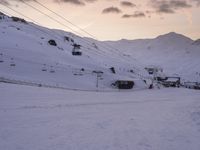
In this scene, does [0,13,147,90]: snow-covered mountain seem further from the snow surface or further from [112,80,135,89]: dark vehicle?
the snow surface

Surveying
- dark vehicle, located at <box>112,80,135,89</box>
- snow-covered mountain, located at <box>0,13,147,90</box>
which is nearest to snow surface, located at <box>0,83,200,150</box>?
snow-covered mountain, located at <box>0,13,147,90</box>

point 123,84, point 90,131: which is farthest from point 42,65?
point 90,131

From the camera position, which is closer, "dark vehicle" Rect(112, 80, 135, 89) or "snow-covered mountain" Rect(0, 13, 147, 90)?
"snow-covered mountain" Rect(0, 13, 147, 90)

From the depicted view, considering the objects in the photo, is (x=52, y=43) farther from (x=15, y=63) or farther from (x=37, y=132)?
(x=37, y=132)

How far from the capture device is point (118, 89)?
82062 millimetres

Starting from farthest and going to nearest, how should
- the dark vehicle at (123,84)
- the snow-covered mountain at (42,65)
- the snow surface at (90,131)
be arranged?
the dark vehicle at (123,84) → the snow-covered mountain at (42,65) → the snow surface at (90,131)

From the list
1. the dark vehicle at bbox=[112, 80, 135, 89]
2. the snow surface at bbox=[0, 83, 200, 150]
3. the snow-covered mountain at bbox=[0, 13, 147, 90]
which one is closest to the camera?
the snow surface at bbox=[0, 83, 200, 150]

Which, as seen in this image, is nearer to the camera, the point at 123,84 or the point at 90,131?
the point at 90,131

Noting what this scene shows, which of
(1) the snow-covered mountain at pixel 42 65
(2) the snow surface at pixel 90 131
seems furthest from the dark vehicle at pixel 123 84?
(2) the snow surface at pixel 90 131

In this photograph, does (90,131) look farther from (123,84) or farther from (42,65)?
(42,65)

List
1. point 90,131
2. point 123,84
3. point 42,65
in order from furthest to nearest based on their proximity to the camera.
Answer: point 42,65 < point 123,84 < point 90,131

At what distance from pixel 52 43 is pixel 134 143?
99.6 metres

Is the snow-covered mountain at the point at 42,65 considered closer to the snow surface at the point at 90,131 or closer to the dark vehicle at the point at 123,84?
the dark vehicle at the point at 123,84

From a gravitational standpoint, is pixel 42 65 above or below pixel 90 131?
above
